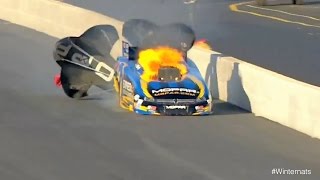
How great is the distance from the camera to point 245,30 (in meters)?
26.6

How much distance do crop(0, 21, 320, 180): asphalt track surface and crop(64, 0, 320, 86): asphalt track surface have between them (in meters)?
5.23

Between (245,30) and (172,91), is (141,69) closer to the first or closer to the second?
(172,91)

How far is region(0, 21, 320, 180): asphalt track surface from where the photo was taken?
1108 cm

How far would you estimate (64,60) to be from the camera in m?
15.5

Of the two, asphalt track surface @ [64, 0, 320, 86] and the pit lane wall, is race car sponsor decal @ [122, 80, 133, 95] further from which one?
asphalt track surface @ [64, 0, 320, 86]

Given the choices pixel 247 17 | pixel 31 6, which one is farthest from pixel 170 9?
pixel 31 6

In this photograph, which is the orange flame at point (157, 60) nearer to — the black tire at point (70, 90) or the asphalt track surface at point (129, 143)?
the asphalt track surface at point (129, 143)

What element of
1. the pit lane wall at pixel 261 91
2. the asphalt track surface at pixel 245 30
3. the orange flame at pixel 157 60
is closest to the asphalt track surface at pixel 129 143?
the pit lane wall at pixel 261 91

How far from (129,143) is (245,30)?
1455 centimetres

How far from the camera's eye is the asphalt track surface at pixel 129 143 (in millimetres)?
11078

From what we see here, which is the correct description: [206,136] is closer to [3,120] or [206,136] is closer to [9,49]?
[3,120]

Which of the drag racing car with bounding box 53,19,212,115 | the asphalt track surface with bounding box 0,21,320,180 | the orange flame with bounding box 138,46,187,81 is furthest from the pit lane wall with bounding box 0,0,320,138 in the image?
the orange flame with bounding box 138,46,187,81

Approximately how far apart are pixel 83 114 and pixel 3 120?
1213mm

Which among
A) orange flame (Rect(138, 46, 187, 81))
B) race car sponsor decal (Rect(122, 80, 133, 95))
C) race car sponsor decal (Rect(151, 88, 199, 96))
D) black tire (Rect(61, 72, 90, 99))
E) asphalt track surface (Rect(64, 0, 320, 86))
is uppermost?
orange flame (Rect(138, 46, 187, 81))
